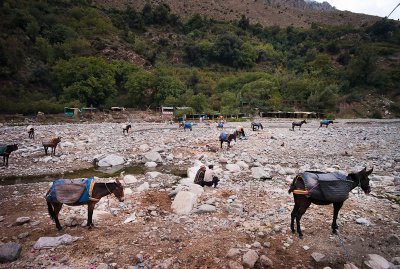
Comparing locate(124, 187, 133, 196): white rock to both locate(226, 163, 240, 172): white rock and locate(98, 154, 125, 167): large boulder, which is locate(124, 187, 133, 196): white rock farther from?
locate(98, 154, 125, 167): large boulder

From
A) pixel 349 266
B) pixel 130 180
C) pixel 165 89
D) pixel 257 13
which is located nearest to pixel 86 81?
pixel 165 89

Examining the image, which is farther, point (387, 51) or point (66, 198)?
point (387, 51)

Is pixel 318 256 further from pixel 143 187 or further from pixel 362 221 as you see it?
pixel 143 187

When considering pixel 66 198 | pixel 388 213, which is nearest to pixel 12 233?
pixel 66 198

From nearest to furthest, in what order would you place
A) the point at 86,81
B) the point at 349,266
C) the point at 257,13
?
1. the point at 349,266
2. the point at 86,81
3. the point at 257,13

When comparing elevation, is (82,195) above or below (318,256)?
above

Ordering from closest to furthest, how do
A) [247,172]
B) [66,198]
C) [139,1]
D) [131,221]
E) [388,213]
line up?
[66,198], [131,221], [388,213], [247,172], [139,1]

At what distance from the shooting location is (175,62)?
87250mm

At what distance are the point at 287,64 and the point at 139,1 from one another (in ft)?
245

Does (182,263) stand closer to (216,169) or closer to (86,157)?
(216,169)

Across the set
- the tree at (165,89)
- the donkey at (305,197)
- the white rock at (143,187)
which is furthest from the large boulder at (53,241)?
the tree at (165,89)

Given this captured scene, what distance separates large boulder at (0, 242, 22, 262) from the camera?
17.7 ft

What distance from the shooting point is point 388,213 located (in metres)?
7.73

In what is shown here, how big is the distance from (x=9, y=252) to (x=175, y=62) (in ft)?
282
